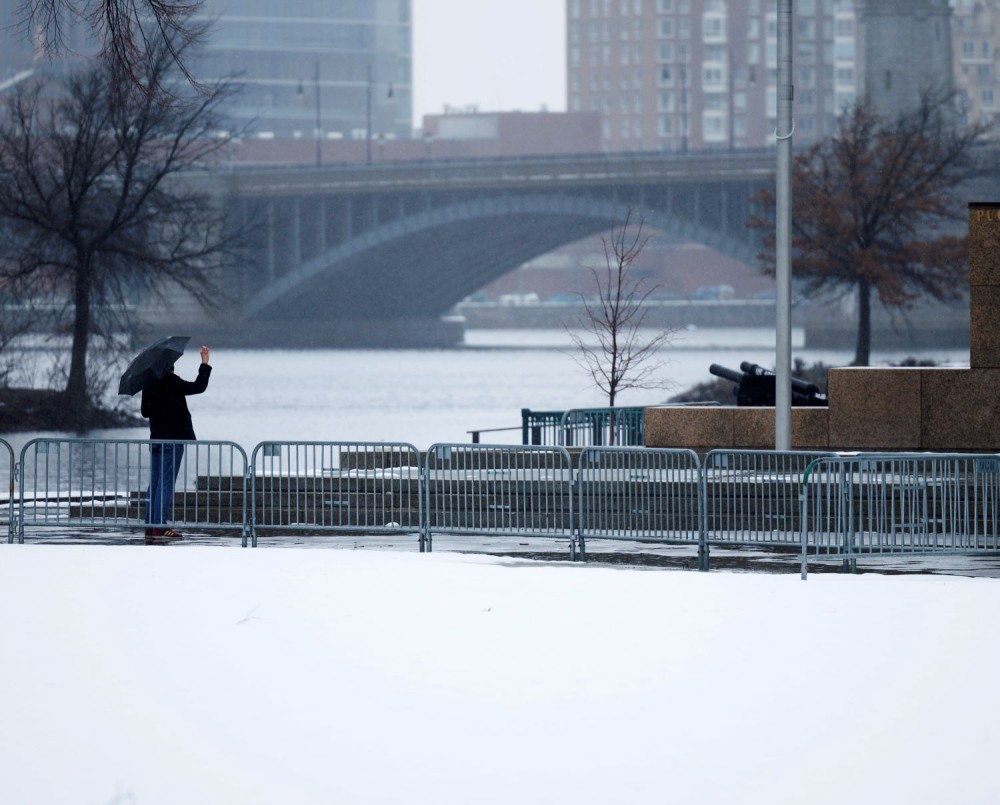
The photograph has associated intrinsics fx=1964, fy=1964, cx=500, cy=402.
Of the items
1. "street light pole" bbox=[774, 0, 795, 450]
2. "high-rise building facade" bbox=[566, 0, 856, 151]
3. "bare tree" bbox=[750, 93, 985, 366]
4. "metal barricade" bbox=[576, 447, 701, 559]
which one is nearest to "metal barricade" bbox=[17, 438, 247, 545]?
"metal barricade" bbox=[576, 447, 701, 559]

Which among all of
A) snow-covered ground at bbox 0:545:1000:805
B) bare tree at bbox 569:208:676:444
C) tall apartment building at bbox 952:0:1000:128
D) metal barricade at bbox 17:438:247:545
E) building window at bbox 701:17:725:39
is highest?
building window at bbox 701:17:725:39

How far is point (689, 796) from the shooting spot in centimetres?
782

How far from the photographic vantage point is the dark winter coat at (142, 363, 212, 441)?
16.3 metres

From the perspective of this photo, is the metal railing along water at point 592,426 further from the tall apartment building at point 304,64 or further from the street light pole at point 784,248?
the tall apartment building at point 304,64

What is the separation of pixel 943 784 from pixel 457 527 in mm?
8250

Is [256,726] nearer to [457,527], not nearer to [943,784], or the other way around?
[943,784]

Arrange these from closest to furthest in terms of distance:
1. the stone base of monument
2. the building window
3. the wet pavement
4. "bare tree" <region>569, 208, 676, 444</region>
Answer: the wet pavement < the stone base of monument < "bare tree" <region>569, 208, 676, 444</region> < the building window

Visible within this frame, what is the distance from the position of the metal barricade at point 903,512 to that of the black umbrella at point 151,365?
210 inches

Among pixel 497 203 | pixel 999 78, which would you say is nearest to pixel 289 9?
pixel 999 78

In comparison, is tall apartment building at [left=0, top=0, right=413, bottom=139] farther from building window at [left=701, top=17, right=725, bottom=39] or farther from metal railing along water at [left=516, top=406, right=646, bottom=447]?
metal railing along water at [left=516, top=406, right=646, bottom=447]

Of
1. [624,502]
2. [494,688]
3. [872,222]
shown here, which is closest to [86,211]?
[872,222]

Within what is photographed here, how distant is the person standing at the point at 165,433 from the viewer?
16.1 meters

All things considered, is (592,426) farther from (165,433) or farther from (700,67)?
(700,67)

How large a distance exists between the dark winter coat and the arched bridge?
57.8 meters
